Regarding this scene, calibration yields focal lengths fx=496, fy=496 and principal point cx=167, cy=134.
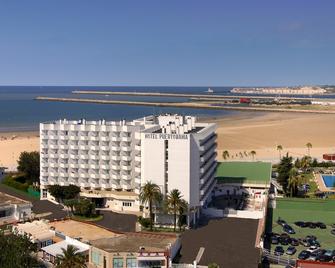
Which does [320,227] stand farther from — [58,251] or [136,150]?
[58,251]

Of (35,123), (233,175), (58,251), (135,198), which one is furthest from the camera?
(35,123)

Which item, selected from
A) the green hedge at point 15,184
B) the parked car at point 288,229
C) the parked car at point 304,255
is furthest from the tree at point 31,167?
the parked car at point 304,255

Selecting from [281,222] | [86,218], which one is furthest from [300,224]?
[86,218]

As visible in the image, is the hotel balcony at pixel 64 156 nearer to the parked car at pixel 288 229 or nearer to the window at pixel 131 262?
the window at pixel 131 262

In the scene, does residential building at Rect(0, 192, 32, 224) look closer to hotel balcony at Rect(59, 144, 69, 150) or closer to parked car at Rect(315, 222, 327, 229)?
hotel balcony at Rect(59, 144, 69, 150)

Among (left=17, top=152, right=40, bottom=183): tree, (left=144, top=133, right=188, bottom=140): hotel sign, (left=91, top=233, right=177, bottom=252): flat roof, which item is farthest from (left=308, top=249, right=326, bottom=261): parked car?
(left=17, top=152, right=40, bottom=183): tree

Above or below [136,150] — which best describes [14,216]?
below

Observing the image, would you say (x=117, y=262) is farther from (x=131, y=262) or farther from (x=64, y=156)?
(x=64, y=156)

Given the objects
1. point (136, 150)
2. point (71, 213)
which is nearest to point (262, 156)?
point (136, 150)
